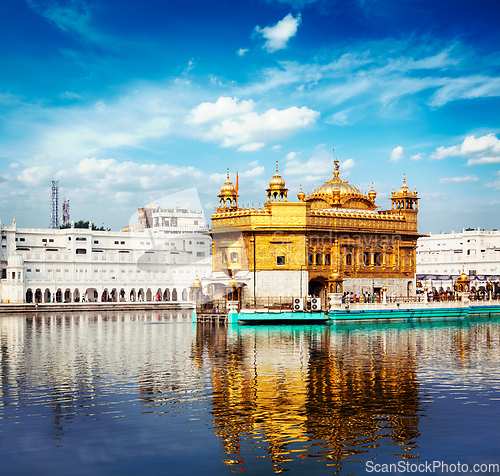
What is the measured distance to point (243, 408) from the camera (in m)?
17.1

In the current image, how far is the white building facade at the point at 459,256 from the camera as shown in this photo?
9991 cm

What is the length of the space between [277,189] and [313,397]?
35.8 metres

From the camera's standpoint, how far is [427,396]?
61.4 feet

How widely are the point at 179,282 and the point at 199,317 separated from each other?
170 ft

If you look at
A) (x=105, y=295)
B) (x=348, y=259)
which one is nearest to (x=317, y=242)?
(x=348, y=259)

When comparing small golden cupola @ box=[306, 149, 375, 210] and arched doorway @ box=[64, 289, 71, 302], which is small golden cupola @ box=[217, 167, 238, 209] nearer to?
small golden cupola @ box=[306, 149, 375, 210]

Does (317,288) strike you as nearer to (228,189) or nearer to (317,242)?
(317,242)

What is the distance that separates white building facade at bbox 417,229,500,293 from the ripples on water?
71.2 metres

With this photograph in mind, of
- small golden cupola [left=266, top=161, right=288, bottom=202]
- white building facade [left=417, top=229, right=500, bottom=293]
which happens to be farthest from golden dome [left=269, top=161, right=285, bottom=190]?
white building facade [left=417, top=229, right=500, bottom=293]

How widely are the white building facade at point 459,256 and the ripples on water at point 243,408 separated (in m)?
71.2

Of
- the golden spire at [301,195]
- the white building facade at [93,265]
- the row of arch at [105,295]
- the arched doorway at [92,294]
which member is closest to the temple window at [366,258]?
the golden spire at [301,195]

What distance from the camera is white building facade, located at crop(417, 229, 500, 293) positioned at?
9991 cm

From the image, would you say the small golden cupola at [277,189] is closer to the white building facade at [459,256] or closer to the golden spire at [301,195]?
the golden spire at [301,195]

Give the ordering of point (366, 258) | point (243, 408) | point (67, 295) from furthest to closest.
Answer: point (67, 295)
point (366, 258)
point (243, 408)
